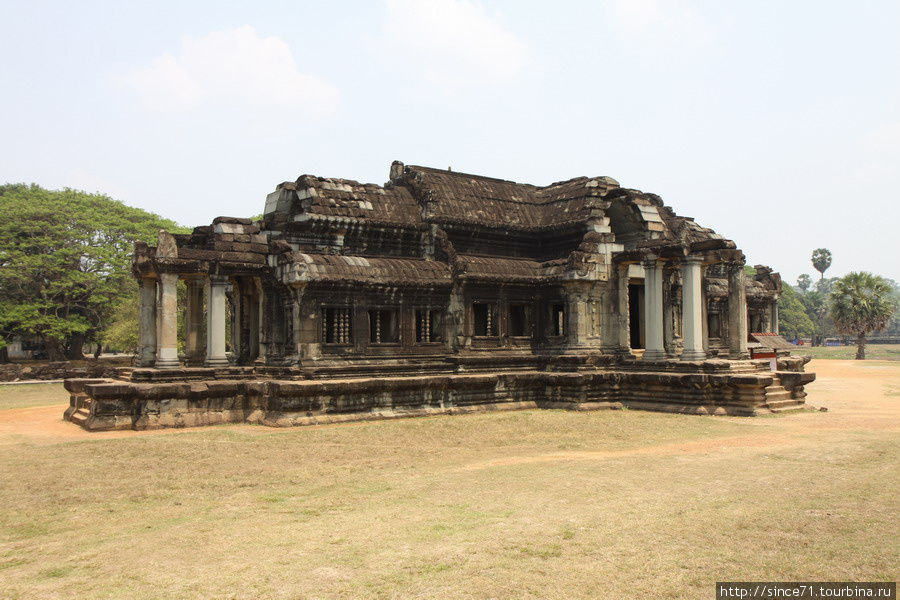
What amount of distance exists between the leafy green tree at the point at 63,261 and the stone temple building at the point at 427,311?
79.5 feet

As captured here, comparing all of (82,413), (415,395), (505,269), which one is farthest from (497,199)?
(82,413)

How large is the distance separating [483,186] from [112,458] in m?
13.7

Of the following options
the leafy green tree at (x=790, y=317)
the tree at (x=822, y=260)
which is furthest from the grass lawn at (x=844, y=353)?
the tree at (x=822, y=260)

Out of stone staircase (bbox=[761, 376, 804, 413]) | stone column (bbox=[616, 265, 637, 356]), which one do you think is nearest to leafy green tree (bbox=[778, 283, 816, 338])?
stone column (bbox=[616, 265, 637, 356])

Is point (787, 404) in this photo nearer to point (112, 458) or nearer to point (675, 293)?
point (675, 293)

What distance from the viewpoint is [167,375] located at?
52.9 ft

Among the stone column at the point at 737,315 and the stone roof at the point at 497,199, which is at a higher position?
the stone roof at the point at 497,199

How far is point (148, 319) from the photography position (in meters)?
18.4

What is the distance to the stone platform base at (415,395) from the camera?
1547cm

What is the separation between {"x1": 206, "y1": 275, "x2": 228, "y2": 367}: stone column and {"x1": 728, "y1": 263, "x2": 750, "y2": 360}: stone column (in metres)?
12.8

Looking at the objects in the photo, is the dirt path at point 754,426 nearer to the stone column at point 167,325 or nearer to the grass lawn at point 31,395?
the stone column at point 167,325

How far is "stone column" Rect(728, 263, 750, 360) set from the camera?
19.8m

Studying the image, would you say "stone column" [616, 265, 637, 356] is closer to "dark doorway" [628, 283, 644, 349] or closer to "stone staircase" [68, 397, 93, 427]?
"dark doorway" [628, 283, 644, 349]

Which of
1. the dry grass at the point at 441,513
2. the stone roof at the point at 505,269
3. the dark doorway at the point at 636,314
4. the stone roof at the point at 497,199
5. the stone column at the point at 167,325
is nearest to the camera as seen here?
the dry grass at the point at 441,513
